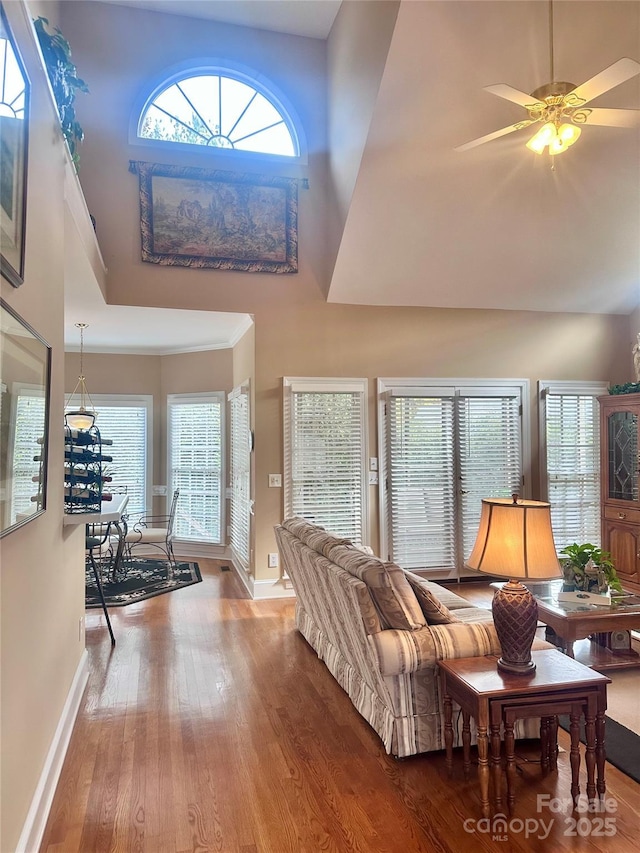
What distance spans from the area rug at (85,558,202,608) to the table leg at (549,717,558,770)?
401 centimetres

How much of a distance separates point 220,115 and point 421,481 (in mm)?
4231

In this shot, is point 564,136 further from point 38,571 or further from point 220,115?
point 38,571

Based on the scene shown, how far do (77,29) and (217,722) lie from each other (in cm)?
596

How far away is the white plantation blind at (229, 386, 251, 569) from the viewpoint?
5.97 m

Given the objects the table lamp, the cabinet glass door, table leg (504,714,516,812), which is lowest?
table leg (504,714,516,812)

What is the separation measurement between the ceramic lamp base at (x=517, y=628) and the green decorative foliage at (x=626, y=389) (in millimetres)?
4225

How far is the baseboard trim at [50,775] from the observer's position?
79.9 inches

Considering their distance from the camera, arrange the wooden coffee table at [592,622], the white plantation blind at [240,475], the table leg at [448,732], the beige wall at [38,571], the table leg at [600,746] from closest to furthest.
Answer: the beige wall at [38,571] < the table leg at [600,746] < the table leg at [448,732] < the wooden coffee table at [592,622] < the white plantation blind at [240,475]

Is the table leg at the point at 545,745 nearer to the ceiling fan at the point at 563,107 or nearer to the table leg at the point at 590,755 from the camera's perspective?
the table leg at the point at 590,755

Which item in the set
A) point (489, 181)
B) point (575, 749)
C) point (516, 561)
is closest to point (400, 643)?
point (516, 561)

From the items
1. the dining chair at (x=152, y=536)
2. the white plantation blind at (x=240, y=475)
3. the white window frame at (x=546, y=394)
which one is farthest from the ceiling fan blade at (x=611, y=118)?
the dining chair at (x=152, y=536)

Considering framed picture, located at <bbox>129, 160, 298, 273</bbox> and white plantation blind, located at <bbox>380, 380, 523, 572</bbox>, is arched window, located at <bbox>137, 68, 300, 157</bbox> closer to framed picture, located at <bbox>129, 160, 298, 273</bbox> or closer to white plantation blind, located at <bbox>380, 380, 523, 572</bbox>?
framed picture, located at <bbox>129, 160, 298, 273</bbox>

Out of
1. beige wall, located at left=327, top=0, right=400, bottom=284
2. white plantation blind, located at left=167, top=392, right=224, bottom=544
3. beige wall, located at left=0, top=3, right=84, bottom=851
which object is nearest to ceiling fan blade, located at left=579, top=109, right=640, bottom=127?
beige wall, located at left=327, top=0, right=400, bottom=284

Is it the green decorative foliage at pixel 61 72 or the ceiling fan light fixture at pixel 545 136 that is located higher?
the ceiling fan light fixture at pixel 545 136
